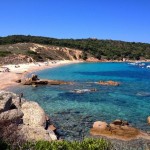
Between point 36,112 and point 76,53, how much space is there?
14987 cm

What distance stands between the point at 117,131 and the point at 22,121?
9678 mm

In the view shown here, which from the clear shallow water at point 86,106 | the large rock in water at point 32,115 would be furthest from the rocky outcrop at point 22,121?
the clear shallow water at point 86,106

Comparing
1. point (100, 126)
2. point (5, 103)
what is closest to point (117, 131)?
point (100, 126)

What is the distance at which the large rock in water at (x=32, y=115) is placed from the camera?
104 feet

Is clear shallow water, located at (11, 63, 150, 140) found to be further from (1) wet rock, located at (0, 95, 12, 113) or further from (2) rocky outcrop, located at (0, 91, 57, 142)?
(1) wet rock, located at (0, 95, 12, 113)

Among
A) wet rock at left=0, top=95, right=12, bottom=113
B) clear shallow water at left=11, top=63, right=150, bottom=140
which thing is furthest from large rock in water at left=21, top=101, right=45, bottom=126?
clear shallow water at left=11, top=63, right=150, bottom=140

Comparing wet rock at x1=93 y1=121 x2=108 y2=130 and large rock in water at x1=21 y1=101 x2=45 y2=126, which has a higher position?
large rock in water at x1=21 y1=101 x2=45 y2=126

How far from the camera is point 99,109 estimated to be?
149 ft

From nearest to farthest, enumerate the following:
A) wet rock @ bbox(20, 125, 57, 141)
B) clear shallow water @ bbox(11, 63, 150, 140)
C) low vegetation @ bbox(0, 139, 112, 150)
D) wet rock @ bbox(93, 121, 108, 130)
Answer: low vegetation @ bbox(0, 139, 112, 150), wet rock @ bbox(20, 125, 57, 141), wet rock @ bbox(93, 121, 108, 130), clear shallow water @ bbox(11, 63, 150, 140)

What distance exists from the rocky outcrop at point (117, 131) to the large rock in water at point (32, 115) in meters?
5.36

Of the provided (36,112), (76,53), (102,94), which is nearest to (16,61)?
(76,53)

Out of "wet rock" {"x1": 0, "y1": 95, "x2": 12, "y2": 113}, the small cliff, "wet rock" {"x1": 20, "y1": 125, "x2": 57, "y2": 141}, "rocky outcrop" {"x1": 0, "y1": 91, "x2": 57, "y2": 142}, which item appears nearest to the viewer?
"rocky outcrop" {"x1": 0, "y1": 91, "x2": 57, "y2": 142}

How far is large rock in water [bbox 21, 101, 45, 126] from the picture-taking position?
31781 mm

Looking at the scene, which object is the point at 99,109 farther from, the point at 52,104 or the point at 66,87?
the point at 66,87
